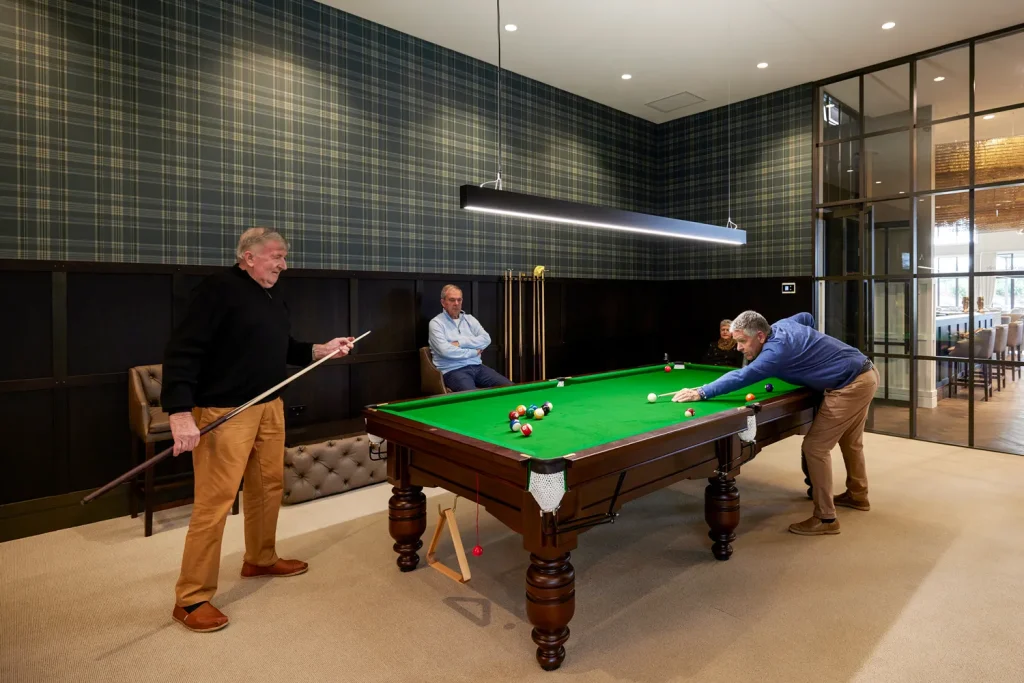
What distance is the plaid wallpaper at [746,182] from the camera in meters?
6.27

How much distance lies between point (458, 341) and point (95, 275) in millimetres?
2525

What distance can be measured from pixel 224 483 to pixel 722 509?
2297 mm

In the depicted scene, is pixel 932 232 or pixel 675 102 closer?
pixel 932 232

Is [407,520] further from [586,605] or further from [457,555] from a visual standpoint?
[586,605]

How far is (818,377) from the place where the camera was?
3.43m

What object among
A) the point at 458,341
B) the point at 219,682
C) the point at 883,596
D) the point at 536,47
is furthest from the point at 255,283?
the point at 536,47

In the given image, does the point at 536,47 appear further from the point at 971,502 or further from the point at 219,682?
the point at 219,682

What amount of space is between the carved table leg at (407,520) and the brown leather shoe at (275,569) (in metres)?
0.49

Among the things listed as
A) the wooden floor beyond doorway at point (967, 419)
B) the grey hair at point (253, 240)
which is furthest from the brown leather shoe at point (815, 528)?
the grey hair at point (253, 240)

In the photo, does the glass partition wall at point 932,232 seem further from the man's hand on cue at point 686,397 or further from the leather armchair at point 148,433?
the leather armchair at point 148,433

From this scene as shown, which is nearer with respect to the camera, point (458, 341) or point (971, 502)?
point (971, 502)

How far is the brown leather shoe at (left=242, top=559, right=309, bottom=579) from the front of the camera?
9.27 feet

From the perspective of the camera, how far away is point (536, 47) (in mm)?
5309

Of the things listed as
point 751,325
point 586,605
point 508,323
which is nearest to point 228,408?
point 586,605
